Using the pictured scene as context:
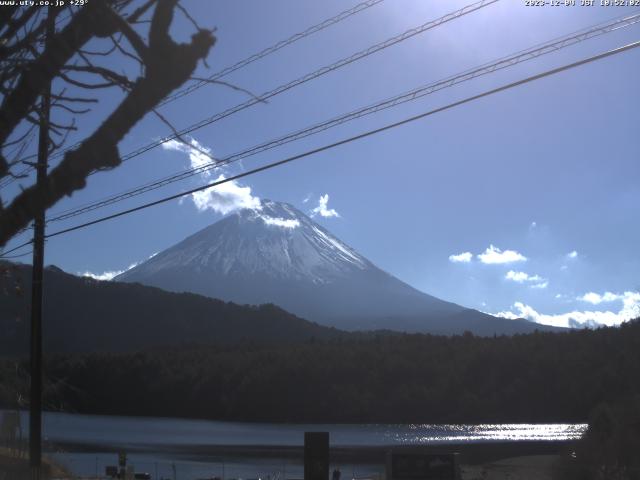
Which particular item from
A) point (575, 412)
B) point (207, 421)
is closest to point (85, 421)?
point (207, 421)

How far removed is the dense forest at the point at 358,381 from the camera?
84312 mm

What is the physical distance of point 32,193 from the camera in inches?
183

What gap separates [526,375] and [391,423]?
15870mm

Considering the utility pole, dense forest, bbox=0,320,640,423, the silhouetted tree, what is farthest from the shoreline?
the silhouetted tree

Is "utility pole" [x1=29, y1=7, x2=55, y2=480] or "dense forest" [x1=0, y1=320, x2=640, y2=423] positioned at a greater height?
"utility pole" [x1=29, y1=7, x2=55, y2=480]

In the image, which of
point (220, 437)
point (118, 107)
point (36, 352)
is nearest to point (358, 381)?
point (220, 437)

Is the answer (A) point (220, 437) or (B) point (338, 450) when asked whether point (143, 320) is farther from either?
(B) point (338, 450)

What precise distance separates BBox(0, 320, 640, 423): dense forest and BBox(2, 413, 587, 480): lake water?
9.07 feet

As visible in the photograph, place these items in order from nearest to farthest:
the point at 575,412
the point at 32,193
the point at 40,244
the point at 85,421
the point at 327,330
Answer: the point at 32,193 → the point at 40,244 → the point at 575,412 → the point at 85,421 → the point at 327,330

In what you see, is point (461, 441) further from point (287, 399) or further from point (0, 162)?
point (0, 162)

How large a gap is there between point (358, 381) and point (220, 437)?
27808 millimetres

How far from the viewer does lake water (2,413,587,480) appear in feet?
144

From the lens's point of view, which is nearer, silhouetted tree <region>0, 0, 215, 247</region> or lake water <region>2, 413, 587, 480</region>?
silhouetted tree <region>0, 0, 215, 247</region>

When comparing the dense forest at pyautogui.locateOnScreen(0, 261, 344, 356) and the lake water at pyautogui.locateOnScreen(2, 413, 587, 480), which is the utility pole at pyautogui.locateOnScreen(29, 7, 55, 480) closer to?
the lake water at pyautogui.locateOnScreen(2, 413, 587, 480)
